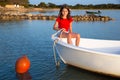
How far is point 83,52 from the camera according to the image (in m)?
8.87

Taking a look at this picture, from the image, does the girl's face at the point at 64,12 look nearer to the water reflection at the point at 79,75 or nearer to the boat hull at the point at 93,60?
the boat hull at the point at 93,60

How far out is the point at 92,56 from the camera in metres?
8.72

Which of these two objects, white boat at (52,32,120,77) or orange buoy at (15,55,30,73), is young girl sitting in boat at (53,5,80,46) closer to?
white boat at (52,32,120,77)

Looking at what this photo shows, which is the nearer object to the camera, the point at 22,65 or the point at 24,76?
the point at 22,65

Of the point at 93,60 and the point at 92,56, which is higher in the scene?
the point at 92,56

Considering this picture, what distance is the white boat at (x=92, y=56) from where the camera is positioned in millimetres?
8445

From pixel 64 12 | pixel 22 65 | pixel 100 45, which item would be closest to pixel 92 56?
pixel 64 12

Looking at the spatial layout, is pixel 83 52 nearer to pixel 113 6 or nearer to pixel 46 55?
pixel 46 55

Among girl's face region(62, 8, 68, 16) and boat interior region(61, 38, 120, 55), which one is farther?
boat interior region(61, 38, 120, 55)

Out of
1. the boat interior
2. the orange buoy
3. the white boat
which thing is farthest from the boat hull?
the orange buoy

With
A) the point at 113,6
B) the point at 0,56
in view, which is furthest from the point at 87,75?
the point at 113,6

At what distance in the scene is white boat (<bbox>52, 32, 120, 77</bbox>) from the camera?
332 inches

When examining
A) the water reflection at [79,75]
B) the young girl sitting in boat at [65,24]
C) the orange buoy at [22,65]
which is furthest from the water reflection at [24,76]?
the young girl sitting in boat at [65,24]

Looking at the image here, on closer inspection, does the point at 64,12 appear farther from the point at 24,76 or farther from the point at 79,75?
the point at 24,76
